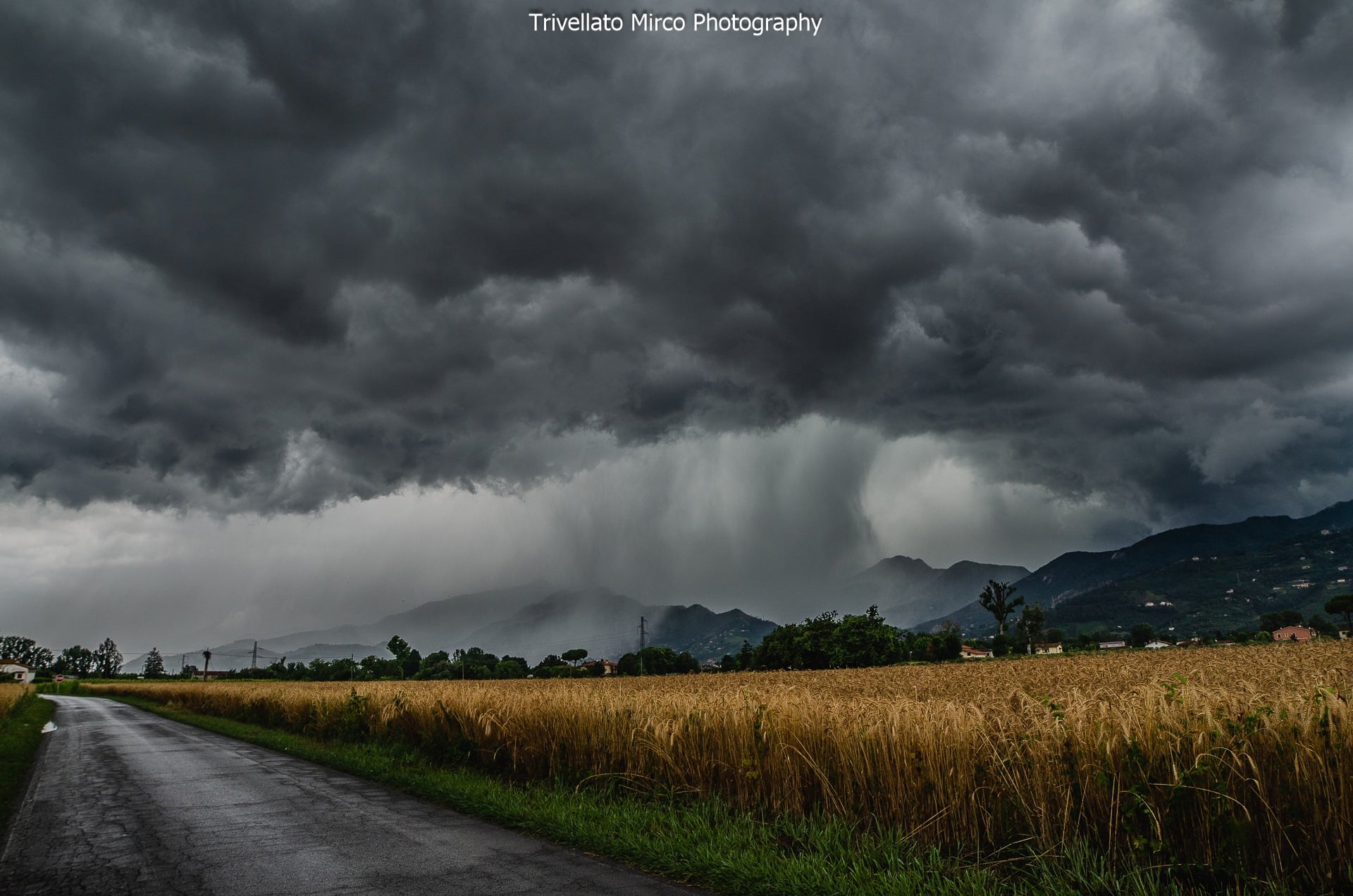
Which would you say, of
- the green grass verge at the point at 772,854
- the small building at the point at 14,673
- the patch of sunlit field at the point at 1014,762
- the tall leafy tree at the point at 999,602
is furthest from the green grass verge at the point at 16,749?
the tall leafy tree at the point at 999,602

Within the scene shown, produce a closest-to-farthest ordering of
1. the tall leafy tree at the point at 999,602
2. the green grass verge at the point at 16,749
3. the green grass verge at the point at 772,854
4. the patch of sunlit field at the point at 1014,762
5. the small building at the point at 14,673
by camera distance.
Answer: the patch of sunlit field at the point at 1014,762 < the green grass verge at the point at 772,854 < the green grass verge at the point at 16,749 < the tall leafy tree at the point at 999,602 < the small building at the point at 14,673

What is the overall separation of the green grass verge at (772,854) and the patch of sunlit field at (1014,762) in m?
0.21

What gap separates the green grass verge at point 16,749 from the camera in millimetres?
13275

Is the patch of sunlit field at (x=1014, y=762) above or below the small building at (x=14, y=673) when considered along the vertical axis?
above

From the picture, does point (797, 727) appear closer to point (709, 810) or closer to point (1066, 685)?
point (709, 810)

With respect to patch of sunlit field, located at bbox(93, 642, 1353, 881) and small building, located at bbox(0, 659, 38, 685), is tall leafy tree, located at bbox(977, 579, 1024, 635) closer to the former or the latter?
patch of sunlit field, located at bbox(93, 642, 1353, 881)

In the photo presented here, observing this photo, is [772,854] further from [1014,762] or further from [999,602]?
[999,602]

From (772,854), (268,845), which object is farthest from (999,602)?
(268,845)

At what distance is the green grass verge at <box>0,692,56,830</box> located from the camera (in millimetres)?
13275

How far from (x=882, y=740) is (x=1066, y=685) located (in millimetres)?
18254

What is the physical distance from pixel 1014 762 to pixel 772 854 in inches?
97.8

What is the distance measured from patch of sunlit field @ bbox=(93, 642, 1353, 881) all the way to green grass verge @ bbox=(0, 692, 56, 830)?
27.8ft

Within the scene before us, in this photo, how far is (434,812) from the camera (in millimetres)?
10523

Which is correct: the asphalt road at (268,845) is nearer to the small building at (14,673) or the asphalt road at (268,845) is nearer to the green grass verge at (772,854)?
the green grass verge at (772,854)
